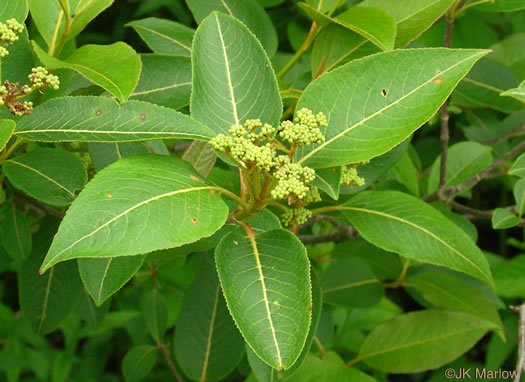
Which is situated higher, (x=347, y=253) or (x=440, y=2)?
(x=440, y=2)

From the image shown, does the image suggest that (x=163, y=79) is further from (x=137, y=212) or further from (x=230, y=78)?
(x=137, y=212)

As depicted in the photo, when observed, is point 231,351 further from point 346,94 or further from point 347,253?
point 346,94

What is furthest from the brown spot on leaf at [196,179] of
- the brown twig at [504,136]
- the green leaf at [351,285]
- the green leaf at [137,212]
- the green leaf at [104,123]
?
the brown twig at [504,136]

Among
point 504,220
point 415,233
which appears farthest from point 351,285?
point 415,233

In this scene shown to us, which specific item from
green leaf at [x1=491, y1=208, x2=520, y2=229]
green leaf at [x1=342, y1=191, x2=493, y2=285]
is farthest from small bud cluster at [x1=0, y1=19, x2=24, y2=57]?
green leaf at [x1=491, y1=208, x2=520, y2=229]

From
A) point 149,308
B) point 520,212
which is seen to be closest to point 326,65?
point 520,212

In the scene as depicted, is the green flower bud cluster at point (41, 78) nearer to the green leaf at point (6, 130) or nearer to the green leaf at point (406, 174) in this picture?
the green leaf at point (6, 130)
